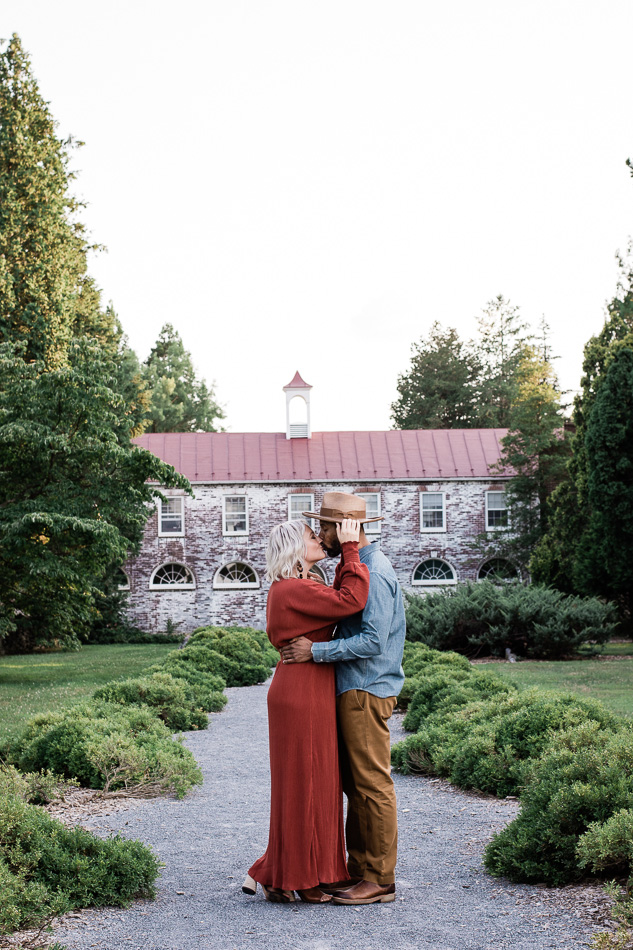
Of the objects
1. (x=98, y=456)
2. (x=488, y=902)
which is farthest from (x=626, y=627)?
→ (x=488, y=902)

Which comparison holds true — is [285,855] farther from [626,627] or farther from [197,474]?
[197,474]

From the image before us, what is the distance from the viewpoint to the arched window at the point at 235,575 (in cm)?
3177

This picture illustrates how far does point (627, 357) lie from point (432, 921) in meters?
17.9

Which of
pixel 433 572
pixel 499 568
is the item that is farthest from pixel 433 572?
pixel 499 568

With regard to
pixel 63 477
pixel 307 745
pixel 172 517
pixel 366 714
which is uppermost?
pixel 63 477

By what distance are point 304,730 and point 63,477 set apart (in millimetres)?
11490

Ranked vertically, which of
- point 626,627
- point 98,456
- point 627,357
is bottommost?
point 626,627

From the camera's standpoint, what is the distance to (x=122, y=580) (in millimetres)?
30812

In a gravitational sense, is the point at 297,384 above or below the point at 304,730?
above

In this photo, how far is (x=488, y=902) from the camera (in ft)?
14.3

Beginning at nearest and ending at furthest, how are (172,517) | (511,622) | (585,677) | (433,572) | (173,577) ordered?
1. (585,677)
2. (511,622)
3. (173,577)
4. (433,572)
5. (172,517)

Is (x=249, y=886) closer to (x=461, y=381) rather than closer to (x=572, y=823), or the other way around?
(x=572, y=823)

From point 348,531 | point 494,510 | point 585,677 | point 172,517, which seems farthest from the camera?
point 494,510

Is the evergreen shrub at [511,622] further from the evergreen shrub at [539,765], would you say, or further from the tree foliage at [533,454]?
the tree foliage at [533,454]
